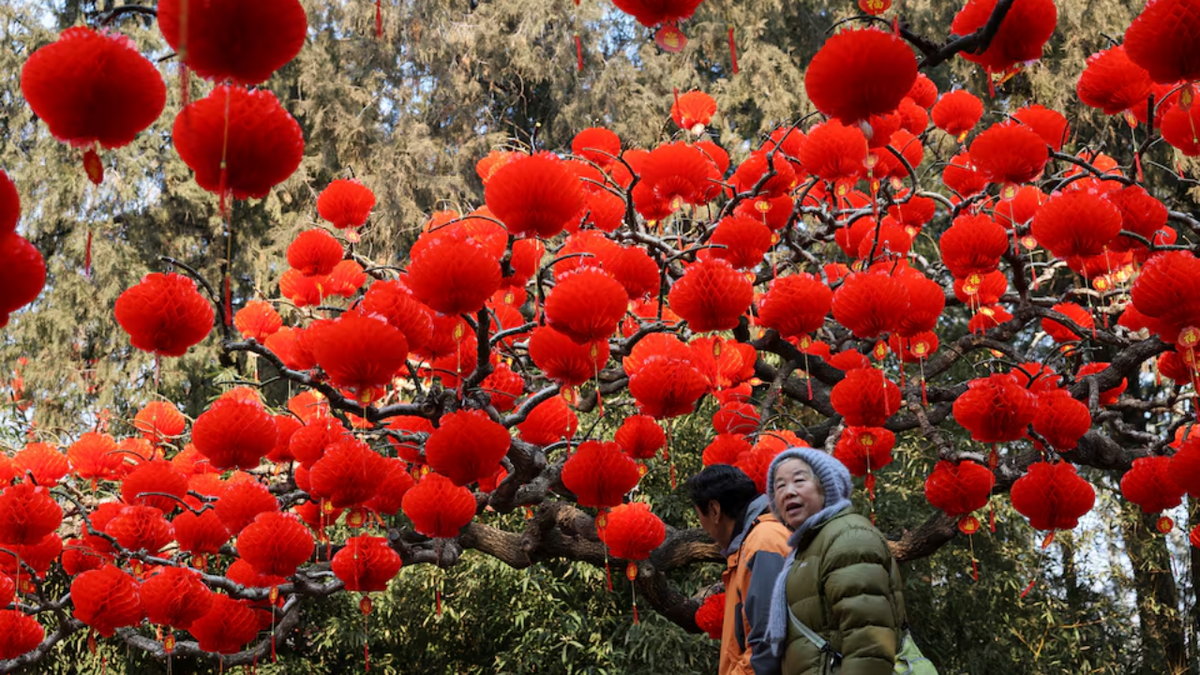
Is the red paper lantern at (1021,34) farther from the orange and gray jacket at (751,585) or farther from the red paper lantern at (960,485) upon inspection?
the red paper lantern at (960,485)

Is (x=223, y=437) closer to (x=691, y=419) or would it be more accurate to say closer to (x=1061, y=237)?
(x=1061, y=237)

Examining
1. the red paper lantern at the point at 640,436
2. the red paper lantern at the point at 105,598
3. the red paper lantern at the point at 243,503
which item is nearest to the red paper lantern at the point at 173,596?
the red paper lantern at the point at 105,598

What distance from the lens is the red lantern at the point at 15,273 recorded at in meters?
1.63

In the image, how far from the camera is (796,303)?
3500mm

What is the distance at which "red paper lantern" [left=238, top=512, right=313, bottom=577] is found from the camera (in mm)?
3723

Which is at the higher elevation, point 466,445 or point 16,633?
point 466,445

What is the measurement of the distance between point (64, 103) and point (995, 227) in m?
3.07

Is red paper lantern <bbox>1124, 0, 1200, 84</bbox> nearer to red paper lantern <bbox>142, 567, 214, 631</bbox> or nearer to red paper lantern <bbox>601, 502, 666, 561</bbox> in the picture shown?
red paper lantern <bbox>601, 502, 666, 561</bbox>

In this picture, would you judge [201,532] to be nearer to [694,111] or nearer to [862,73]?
[694,111]

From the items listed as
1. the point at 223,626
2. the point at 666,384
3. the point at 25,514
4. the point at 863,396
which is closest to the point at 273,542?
the point at 223,626

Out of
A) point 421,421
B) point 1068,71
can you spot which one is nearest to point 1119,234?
point 421,421

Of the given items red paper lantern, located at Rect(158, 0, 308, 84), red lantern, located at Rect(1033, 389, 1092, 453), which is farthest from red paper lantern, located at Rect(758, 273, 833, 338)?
red paper lantern, located at Rect(158, 0, 308, 84)

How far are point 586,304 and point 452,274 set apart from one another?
396 millimetres

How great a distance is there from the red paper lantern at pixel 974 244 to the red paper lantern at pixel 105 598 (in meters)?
3.41
